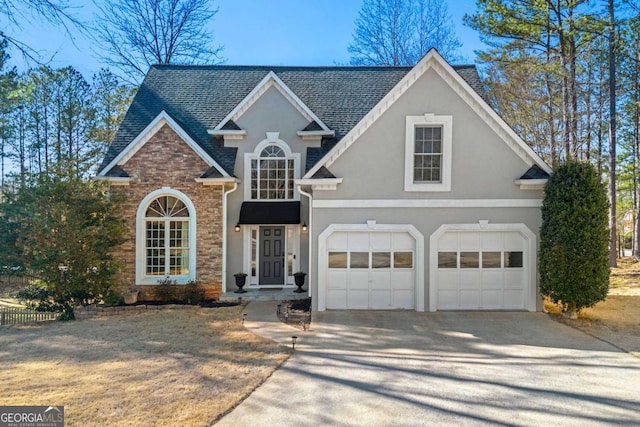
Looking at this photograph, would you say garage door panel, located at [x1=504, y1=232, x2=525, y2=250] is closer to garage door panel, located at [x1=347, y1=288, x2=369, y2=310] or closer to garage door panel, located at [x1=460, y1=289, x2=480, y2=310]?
garage door panel, located at [x1=460, y1=289, x2=480, y2=310]

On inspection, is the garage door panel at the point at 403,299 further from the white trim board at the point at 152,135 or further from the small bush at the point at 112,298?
the small bush at the point at 112,298

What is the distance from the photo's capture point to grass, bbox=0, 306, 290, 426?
529cm

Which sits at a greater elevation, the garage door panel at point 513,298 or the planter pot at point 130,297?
the garage door panel at point 513,298

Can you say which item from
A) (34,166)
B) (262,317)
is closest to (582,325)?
(262,317)

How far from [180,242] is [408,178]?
8.22 metres

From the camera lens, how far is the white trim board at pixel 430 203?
1114cm

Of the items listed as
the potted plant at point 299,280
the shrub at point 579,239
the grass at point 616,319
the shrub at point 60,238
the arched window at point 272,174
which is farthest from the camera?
the arched window at point 272,174

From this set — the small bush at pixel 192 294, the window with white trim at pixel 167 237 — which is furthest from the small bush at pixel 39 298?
the small bush at pixel 192 294

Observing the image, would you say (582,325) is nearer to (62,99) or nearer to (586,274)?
(586,274)

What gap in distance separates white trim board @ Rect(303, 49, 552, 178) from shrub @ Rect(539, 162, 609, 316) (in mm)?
1035

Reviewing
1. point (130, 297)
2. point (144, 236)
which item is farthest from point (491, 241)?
point (130, 297)

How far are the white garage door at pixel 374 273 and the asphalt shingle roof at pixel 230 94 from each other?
13.3 ft

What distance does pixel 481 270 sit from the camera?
11.3 meters

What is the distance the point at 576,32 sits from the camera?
18.3 m
